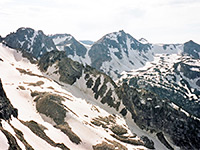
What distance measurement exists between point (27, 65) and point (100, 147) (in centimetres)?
12666

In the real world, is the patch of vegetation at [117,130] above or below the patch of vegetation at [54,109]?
below

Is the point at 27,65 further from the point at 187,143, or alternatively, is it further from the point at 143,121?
the point at 187,143

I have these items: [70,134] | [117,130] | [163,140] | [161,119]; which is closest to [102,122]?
[117,130]

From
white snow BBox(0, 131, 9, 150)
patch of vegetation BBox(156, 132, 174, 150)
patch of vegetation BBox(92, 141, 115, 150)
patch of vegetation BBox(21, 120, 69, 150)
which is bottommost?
patch of vegetation BBox(156, 132, 174, 150)

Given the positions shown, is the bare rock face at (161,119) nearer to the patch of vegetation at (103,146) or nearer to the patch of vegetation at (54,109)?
the patch of vegetation at (103,146)

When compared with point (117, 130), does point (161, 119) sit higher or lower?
lower

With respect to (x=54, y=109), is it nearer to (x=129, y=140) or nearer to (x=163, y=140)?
(x=129, y=140)

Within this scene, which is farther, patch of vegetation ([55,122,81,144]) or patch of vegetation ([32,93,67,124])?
patch of vegetation ([32,93,67,124])

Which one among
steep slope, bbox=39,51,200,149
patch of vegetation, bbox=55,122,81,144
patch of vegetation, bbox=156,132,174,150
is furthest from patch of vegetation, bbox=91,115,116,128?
patch of vegetation, bbox=156,132,174,150

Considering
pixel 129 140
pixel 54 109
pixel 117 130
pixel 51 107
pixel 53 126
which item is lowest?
pixel 129 140

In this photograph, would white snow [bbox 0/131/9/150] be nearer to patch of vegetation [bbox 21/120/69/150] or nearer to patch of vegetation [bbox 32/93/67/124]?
patch of vegetation [bbox 21/120/69/150]

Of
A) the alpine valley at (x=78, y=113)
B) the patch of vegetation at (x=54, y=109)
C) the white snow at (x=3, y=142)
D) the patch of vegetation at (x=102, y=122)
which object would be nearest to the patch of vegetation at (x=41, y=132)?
the alpine valley at (x=78, y=113)

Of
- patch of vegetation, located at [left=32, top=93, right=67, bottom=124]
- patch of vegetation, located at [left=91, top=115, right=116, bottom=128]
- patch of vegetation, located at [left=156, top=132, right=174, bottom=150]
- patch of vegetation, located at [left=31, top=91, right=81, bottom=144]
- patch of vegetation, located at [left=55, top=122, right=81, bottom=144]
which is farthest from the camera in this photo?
patch of vegetation, located at [left=156, top=132, right=174, bottom=150]

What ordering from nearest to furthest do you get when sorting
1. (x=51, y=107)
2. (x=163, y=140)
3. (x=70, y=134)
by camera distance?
1. (x=70, y=134)
2. (x=51, y=107)
3. (x=163, y=140)
